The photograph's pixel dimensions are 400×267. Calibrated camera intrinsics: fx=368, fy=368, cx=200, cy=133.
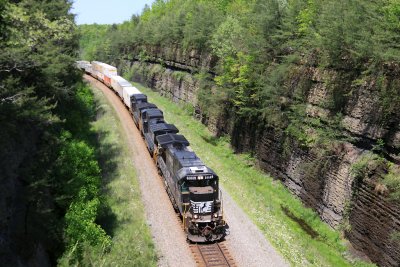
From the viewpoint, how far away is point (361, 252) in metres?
21.4

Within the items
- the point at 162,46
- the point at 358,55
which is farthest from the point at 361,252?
the point at 162,46

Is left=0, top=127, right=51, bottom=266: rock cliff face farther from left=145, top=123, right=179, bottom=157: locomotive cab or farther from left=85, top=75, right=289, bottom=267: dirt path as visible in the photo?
left=145, top=123, right=179, bottom=157: locomotive cab

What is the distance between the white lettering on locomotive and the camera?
19.5m

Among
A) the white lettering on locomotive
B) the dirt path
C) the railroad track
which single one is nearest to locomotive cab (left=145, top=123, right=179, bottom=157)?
the dirt path

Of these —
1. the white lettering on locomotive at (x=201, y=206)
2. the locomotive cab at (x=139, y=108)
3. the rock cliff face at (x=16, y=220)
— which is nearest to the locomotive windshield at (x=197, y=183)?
the white lettering on locomotive at (x=201, y=206)

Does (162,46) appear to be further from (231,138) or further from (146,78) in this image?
(231,138)

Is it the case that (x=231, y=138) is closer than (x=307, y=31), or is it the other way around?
(x=307, y=31)

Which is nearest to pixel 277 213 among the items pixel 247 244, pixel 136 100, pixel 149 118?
pixel 247 244

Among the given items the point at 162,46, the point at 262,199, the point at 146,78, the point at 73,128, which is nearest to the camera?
the point at 262,199

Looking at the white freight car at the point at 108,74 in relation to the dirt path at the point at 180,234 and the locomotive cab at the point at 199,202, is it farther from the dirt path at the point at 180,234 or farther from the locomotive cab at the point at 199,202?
the locomotive cab at the point at 199,202

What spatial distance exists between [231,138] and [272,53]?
10.2 meters

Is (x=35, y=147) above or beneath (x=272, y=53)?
beneath

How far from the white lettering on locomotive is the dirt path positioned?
1880 millimetres

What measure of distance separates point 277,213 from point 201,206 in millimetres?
7361
